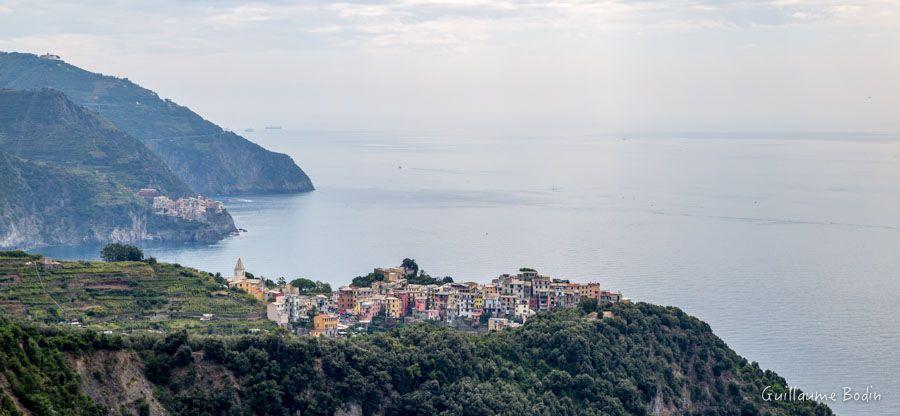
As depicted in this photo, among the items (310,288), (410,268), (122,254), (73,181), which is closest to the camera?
(122,254)

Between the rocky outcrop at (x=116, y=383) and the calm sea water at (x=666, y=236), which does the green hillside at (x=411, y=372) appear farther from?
the calm sea water at (x=666, y=236)

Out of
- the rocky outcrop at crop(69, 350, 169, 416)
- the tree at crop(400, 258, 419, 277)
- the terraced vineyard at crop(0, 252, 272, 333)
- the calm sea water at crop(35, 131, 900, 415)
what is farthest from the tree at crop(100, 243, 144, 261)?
the rocky outcrop at crop(69, 350, 169, 416)

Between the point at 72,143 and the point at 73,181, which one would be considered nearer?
the point at 73,181

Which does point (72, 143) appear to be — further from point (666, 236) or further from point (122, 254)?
point (122, 254)

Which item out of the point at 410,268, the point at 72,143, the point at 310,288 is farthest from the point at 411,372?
the point at 72,143

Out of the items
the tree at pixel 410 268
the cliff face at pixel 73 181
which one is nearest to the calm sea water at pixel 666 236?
the cliff face at pixel 73 181

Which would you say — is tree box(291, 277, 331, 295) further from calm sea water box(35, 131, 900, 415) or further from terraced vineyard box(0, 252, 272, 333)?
calm sea water box(35, 131, 900, 415)

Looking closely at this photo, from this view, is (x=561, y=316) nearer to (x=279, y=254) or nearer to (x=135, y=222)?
(x=279, y=254)

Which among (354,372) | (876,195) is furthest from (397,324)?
(876,195)
